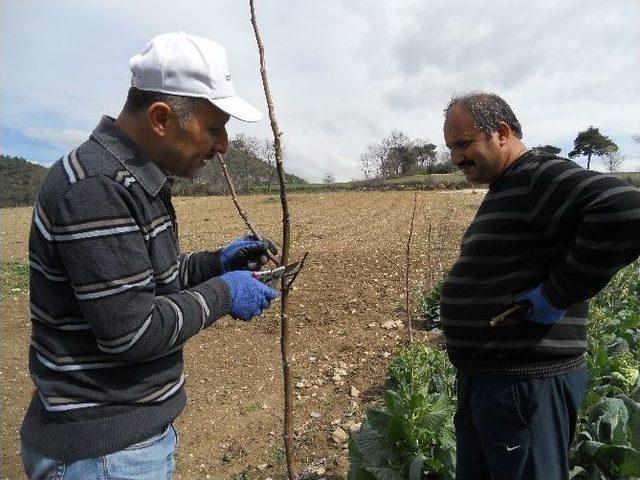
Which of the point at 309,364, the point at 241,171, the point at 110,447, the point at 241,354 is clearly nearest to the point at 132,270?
the point at 110,447

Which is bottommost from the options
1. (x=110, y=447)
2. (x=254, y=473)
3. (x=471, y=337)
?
(x=254, y=473)

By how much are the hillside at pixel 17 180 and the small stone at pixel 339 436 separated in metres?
52.0

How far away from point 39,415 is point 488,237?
1730mm

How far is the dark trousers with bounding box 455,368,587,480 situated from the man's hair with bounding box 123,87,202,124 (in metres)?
1.59

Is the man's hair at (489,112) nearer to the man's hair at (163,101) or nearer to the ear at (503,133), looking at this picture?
the ear at (503,133)

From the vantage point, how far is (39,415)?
142cm

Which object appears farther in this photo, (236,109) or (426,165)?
(426,165)

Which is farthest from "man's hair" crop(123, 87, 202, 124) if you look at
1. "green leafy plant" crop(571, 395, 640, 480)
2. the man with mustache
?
"green leafy plant" crop(571, 395, 640, 480)

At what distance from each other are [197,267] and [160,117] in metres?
0.76

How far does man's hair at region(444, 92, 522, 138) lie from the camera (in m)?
2.19

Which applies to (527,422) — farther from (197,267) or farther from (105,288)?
(105,288)

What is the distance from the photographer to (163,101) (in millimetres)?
1396

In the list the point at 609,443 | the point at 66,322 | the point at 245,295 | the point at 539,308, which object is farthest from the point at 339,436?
the point at 66,322

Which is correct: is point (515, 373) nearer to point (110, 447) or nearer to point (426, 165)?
point (110, 447)
